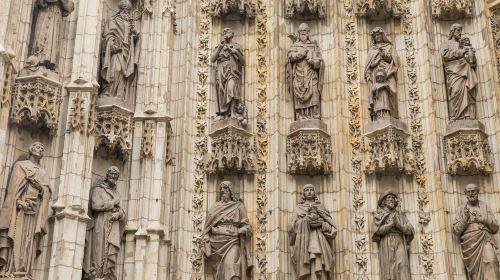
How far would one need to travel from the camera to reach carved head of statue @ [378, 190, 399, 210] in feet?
48.2

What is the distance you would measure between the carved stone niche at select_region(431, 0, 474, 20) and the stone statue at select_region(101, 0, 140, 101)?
5.65m

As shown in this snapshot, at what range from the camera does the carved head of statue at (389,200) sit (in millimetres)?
14688

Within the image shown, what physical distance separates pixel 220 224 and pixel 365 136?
3.11 meters

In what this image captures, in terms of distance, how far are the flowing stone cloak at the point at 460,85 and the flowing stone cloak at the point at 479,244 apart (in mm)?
1775

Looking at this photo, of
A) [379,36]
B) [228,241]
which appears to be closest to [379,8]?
[379,36]

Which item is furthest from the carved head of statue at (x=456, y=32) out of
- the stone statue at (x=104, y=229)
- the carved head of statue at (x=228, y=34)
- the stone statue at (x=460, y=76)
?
the stone statue at (x=104, y=229)

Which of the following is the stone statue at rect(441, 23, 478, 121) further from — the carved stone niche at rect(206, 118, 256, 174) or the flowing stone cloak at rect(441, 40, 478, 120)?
the carved stone niche at rect(206, 118, 256, 174)

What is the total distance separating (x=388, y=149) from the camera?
49.4 feet

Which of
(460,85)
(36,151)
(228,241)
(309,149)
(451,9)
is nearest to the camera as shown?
(36,151)

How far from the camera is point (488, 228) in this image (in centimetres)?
1427

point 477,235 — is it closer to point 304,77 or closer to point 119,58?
point 304,77

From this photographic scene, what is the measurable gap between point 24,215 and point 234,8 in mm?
6039

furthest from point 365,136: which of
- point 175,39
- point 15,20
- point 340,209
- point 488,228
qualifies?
point 15,20

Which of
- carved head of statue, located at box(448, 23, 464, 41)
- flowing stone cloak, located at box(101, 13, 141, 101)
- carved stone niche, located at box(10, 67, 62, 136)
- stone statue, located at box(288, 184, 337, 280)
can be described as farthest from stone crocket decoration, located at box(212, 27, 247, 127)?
carved head of statue, located at box(448, 23, 464, 41)
